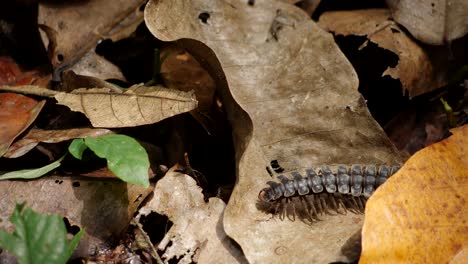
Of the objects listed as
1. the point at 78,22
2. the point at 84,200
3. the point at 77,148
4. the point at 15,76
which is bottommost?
the point at 15,76

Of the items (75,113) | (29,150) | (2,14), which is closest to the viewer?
(29,150)

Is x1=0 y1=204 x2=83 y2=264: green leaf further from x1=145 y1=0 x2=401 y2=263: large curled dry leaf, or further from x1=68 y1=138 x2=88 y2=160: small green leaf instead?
x1=145 y1=0 x2=401 y2=263: large curled dry leaf

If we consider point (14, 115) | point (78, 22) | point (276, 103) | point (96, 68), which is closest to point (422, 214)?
point (276, 103)

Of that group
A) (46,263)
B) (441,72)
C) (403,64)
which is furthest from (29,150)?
(441,72)

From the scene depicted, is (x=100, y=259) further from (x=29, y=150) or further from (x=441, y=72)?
(x=441, y=72)

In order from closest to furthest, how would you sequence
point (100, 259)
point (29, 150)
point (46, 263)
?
1. point (46, 263)
2. point (100, 259)
3. point (29, 150)

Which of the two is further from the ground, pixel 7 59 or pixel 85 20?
pixel 85 20

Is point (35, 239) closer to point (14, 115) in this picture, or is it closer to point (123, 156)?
point (123, 156)
